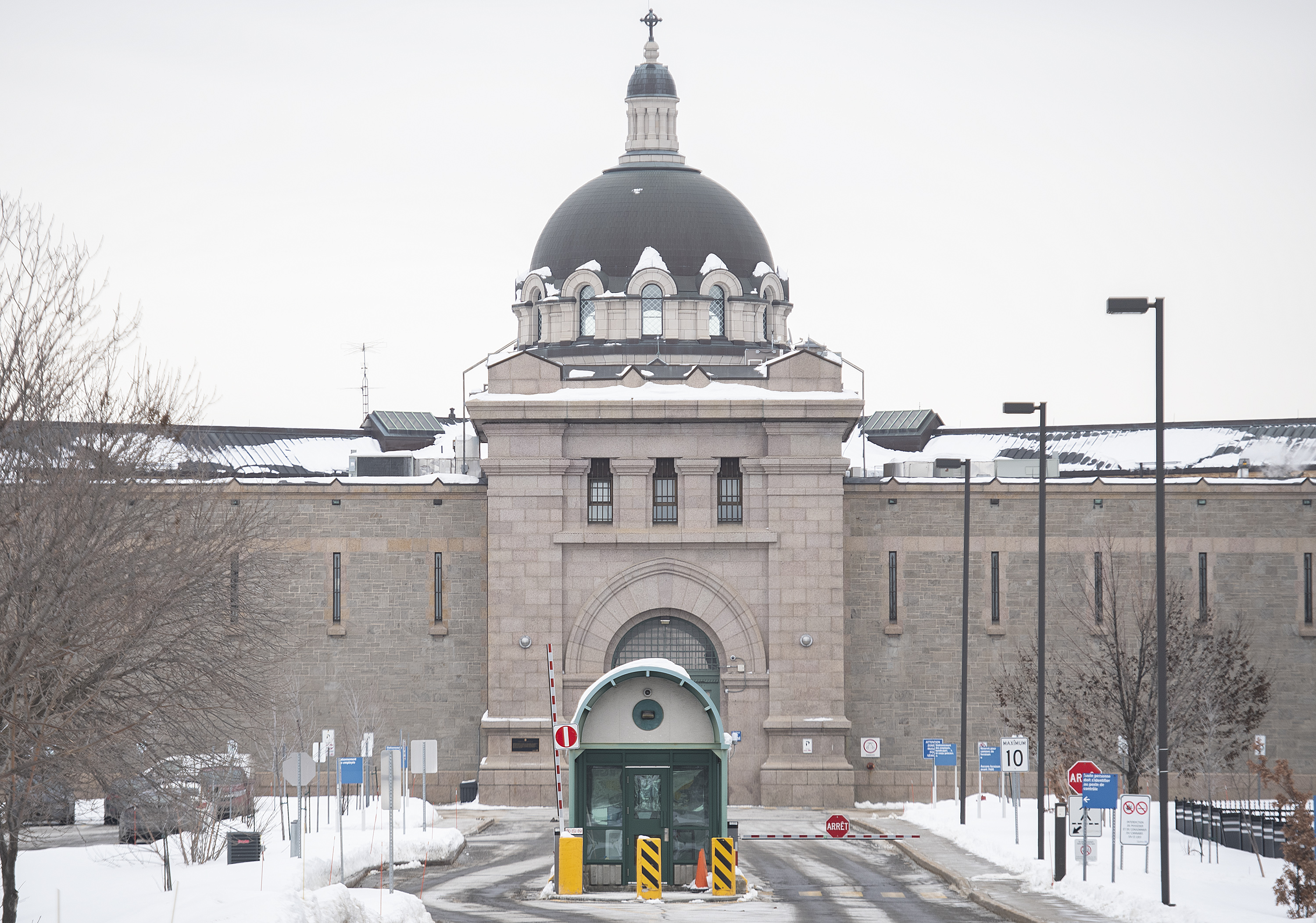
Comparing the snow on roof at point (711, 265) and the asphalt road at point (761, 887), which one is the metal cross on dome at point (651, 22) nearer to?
the snow on roof at point (711, 265)

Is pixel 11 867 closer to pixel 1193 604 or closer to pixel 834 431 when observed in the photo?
pixel 834 431

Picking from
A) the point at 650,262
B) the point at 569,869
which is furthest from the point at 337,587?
the point at 569,869

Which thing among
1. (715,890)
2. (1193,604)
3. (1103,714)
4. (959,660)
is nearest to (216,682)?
(715,890)

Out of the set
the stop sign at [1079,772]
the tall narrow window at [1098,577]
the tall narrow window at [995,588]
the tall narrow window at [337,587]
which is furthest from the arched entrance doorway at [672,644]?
the stop sign at [1079,772]

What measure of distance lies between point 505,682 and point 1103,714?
18047 millimetres

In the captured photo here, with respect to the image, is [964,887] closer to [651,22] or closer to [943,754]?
[943,754]

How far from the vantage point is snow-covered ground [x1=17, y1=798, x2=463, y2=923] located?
2292cm

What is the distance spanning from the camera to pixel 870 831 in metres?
43.9

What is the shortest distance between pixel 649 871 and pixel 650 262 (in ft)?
123

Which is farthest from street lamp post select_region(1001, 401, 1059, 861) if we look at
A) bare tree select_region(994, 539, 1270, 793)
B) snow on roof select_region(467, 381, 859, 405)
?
snow on roof select_region(467, 381, 859, 405)

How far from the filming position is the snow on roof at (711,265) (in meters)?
65.1

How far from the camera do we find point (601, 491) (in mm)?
54562

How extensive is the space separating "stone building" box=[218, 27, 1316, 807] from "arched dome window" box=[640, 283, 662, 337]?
71 mm

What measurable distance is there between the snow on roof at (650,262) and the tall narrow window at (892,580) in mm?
14426
